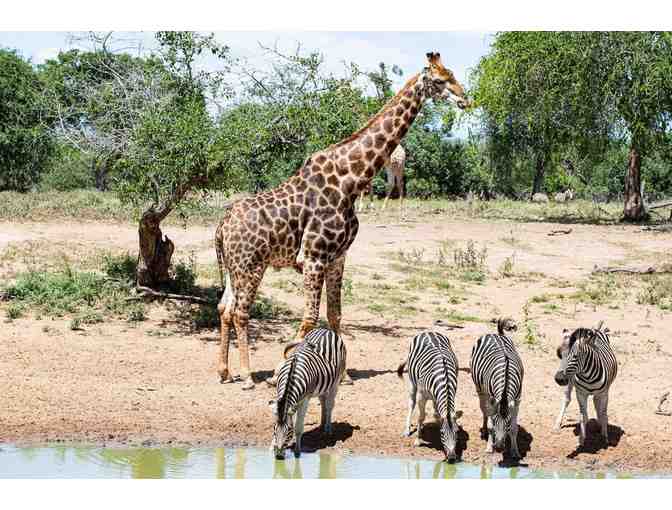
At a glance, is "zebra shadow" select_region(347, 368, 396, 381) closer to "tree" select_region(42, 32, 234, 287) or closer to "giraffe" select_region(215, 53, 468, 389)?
"giraffe" select_region(215, 53, 468, 389)

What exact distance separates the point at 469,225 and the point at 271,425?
49.7ft

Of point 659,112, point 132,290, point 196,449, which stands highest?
point 659,112

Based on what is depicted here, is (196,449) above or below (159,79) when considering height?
below

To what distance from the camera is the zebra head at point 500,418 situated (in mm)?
9086

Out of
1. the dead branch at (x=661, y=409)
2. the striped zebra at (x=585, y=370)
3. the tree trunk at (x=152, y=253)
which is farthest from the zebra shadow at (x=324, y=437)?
the tree trunk at (x=152, y=253)

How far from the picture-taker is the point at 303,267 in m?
12.0

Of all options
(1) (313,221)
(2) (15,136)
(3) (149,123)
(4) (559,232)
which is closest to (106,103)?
(3) (149,123)

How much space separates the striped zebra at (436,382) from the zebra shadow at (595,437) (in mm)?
1212

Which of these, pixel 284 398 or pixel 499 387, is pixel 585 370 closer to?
pixel 499 387

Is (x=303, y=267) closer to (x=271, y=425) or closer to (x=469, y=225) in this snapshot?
(x=271, y=425)

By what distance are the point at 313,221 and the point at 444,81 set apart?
230 centimetres

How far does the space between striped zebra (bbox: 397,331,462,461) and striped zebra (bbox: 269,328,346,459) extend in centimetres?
75
